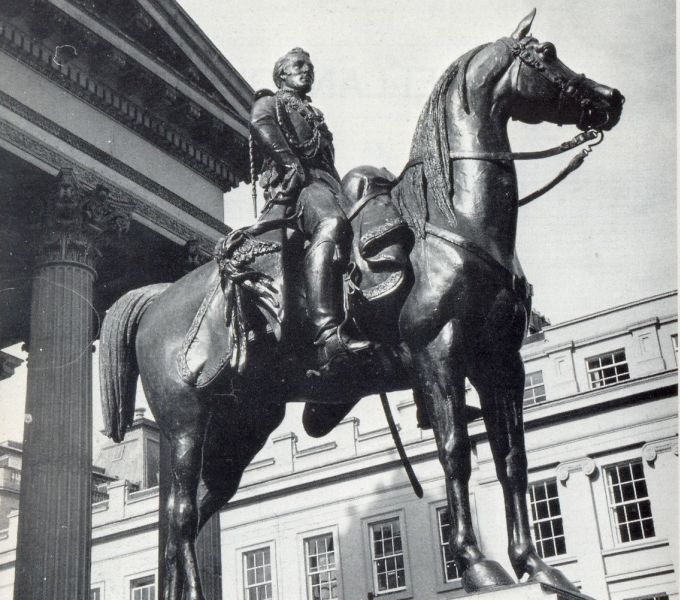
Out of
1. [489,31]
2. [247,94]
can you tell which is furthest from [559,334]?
[489,31]

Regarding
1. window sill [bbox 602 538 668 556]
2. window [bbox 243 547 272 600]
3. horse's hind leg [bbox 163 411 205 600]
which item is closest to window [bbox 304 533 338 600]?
window [bbox 243 547 272 600]

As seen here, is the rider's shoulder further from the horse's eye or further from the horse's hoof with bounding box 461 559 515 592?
the horse's hoof with bounding box 461 559 515 592

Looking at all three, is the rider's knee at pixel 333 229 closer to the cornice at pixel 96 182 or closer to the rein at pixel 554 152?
the rein at pixel 554 152

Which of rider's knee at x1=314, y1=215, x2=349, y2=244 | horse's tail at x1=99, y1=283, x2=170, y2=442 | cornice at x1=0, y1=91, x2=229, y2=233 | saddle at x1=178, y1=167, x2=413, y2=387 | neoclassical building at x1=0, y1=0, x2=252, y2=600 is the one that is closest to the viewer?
saddle at x1=178, y1=167, x2=413, y2=387

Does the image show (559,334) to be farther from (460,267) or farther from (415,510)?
(460,267)

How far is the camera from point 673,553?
33250 millimetres

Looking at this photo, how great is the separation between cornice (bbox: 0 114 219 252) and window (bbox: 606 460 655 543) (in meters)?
18.1

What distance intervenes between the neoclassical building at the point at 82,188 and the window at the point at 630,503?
17.6 m

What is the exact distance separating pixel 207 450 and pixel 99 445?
47.5m

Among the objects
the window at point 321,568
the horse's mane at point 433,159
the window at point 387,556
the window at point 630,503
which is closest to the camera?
the horse's mane at point 433,159

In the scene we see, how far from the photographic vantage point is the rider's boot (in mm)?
6680

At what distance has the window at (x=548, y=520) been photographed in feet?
116

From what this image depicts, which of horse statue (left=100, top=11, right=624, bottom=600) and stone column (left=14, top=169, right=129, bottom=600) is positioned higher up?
stone column (left=14, top=169, right=129, bottom=600)

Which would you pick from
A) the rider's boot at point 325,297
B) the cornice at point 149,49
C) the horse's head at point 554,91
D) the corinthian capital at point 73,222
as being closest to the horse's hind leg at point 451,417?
the rider's boot at point 325,297
